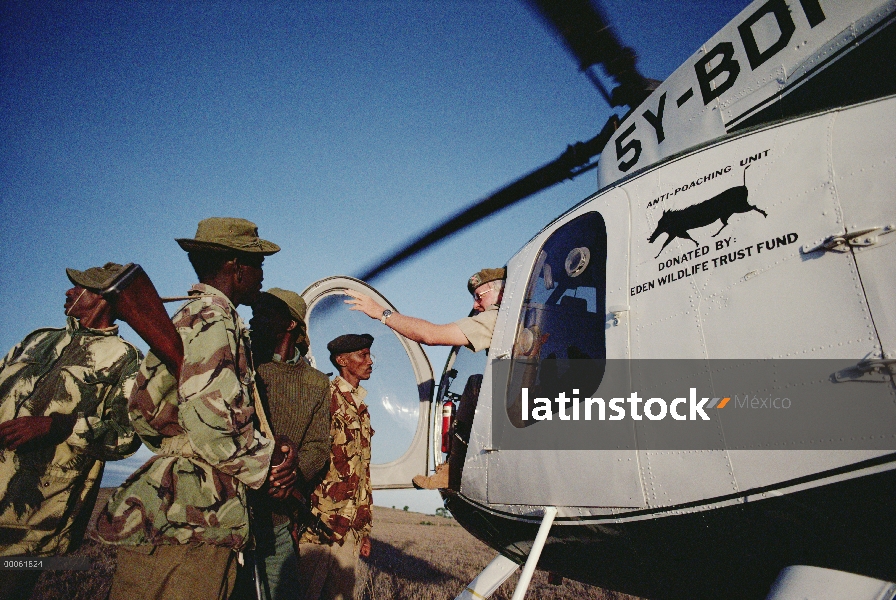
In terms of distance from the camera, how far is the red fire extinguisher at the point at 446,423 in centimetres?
419

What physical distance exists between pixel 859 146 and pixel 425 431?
13.0 ft

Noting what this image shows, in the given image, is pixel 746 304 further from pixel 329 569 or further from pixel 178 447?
pixel 329 569

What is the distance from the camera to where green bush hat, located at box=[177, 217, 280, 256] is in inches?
88.2

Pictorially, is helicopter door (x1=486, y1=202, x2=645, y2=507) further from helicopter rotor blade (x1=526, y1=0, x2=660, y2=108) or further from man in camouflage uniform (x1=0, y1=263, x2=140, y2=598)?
man in camouflage uniform (x1=0, y1=263, x2=140, y2=598)

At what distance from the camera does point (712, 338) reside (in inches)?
74.2

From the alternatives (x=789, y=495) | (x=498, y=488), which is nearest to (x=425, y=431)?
Result: (x=498, y=488)

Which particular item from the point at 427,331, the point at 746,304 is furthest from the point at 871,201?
the point at 427,331

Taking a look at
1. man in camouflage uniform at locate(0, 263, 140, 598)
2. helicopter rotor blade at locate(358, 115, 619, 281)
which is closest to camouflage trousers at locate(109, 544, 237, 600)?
man in camouflage uniform at locate(0, 263, 140, 598)

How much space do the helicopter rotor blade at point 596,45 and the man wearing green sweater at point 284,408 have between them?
2568mm

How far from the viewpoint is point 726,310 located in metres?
1.85

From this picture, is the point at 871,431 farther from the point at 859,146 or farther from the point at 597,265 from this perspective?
the point at 597,265

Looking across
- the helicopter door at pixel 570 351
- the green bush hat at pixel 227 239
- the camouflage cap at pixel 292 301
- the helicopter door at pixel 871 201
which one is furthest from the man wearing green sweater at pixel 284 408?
the helicopter door at pixel 871 201

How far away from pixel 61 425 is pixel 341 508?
1.88m

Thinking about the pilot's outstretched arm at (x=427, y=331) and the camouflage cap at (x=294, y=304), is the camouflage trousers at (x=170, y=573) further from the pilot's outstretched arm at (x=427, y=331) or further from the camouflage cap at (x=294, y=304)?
the camouflage cap at (x=294, y=304)
